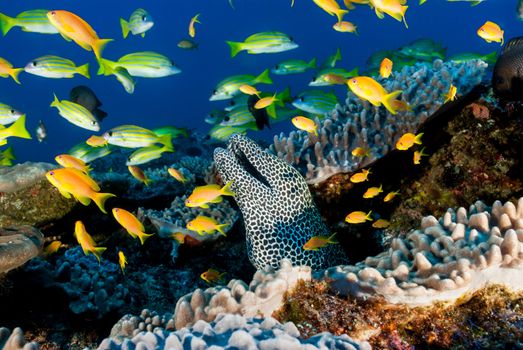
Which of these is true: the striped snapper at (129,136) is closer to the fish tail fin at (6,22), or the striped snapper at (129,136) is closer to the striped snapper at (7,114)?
the striped snapper at (7,114)

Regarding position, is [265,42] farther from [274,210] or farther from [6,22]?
[6,22]

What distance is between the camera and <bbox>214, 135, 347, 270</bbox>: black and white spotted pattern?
13.8ft

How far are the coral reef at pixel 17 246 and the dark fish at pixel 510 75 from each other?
5.33 meters

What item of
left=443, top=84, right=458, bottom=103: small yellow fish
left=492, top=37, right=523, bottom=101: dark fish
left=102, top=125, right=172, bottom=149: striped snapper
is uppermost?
left=492, top=37, right=523, bottom=101: dark fish

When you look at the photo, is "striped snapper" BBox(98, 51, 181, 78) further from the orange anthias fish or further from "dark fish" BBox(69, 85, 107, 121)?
the orange anthias fish

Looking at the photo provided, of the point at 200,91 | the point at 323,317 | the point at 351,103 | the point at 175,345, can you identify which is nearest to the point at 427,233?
the point at 323,317

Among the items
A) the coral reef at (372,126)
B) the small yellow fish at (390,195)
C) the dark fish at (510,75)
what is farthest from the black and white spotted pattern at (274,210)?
the dark fish at (510,75)

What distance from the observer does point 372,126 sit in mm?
5039

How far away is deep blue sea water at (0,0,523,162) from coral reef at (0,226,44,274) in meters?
77.4

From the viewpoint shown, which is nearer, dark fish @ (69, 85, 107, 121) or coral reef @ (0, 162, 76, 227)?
coral reef @ (0, 162, 76, 227)

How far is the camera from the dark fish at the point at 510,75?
422 cm

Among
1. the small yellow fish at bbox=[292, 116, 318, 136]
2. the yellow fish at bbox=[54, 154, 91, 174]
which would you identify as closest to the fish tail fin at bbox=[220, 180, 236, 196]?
the small yellow fish at bbox=[292, 116, 318, 136]

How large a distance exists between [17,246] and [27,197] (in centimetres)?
293

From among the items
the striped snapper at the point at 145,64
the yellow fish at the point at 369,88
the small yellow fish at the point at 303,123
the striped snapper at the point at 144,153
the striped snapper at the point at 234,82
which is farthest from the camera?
the striped snapper at the point at 234,82
